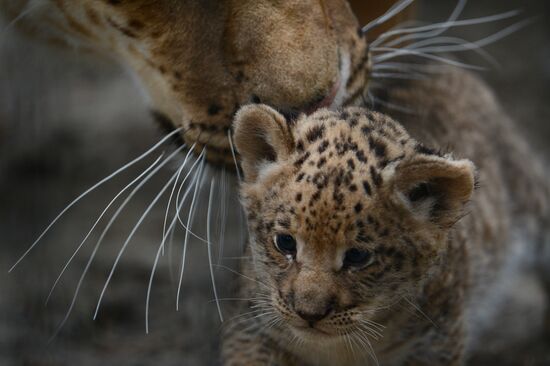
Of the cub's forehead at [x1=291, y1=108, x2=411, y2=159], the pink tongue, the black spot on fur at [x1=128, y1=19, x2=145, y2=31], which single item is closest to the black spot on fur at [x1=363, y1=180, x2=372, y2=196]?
the cub's forehead at [x1=291, y1=108, x2=411, y2=159]

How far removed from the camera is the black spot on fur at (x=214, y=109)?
3521 mm

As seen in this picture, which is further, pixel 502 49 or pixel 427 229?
pixel 502 49

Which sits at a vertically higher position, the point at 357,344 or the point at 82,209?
the point at 82,209

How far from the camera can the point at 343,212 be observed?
3.03 meters

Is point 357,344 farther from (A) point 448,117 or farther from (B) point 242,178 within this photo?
(A) point 448,117

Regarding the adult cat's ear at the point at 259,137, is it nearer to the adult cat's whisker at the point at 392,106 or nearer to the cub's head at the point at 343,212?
the cub's head at the point at 343,212

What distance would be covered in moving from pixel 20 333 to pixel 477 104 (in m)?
3.01

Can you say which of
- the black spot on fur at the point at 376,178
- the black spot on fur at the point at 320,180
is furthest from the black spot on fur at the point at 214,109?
the black spot on fur at the point at 376,178

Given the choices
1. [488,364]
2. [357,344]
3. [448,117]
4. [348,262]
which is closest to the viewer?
[348,262]

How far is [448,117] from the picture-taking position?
16.5 ft

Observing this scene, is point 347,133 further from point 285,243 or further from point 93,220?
point 93,220

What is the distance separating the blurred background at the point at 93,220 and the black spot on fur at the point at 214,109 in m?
0.66

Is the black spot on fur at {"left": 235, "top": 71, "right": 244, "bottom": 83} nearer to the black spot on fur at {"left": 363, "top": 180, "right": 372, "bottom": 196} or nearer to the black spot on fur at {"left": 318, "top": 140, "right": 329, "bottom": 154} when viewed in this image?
the black spot on fur at {"left": 318, "top": 140, "right": 329, "bottom": 154}

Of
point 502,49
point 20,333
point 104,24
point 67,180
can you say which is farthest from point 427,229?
point 502,49
